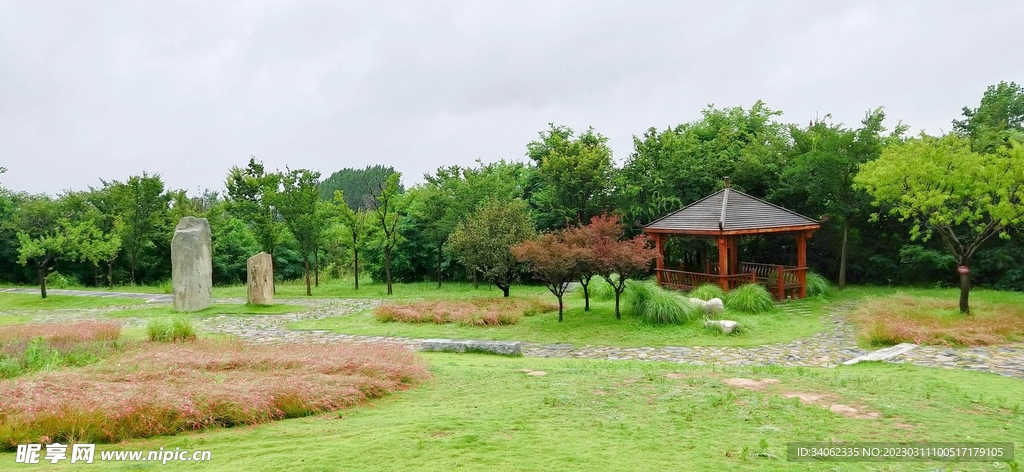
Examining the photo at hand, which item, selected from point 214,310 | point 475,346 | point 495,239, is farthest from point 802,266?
point 214,310

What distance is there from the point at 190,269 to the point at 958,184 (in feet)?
59.1

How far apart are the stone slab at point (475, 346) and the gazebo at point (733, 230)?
8.49 meters

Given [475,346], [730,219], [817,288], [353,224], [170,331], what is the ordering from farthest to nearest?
1. [353,224]
2. [817,288]
3. [730,219]
4. [170,331]
5. [475,346]

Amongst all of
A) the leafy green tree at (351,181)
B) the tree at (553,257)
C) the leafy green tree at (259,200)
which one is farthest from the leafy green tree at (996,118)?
the leafy green tree at (351,181)

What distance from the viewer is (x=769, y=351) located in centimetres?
1002

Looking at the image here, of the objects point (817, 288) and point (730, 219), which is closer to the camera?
point (730, 219)

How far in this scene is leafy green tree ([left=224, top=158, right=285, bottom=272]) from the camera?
19562 mm

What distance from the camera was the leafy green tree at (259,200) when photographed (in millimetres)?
19562

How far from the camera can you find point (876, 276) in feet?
65.1

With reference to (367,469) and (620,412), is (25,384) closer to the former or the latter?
(367,469)

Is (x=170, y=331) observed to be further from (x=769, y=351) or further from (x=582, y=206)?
(x=582, y=206)

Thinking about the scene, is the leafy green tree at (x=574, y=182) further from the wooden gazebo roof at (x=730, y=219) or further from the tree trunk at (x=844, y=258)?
the tree trunk at (x=844, y=258)

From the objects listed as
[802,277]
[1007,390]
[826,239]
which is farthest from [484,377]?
[826,239]

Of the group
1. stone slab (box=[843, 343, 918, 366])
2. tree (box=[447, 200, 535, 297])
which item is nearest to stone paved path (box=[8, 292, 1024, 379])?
stone slab (box=[843, 343, 918, 366])
